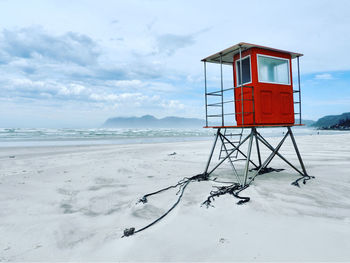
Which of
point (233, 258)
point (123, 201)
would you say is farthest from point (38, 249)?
point (233, 258)

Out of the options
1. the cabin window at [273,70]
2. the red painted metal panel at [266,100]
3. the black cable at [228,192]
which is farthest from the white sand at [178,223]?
the cabin window at [273,70]

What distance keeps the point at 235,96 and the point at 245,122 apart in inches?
42.0

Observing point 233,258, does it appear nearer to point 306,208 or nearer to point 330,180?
point 306,208

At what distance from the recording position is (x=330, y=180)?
22.2 feet

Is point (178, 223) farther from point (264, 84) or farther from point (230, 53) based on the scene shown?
point (230, 53)

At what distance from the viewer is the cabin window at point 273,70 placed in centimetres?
682

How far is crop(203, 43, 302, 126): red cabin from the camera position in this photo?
21.7ft

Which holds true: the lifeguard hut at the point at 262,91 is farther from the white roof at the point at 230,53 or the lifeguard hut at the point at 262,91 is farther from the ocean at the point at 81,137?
the ocean at the point at 81,137

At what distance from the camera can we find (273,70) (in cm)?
709

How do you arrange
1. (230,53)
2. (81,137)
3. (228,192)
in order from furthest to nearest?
(81,137), (230,53), (228,192)

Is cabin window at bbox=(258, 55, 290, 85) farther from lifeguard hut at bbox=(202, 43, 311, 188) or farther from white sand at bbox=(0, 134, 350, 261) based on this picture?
white sand at bbox=(0, 134, 350, 261)

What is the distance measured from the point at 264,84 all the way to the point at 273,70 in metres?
0.72

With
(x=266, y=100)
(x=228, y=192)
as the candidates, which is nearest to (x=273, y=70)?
(x=266, y=100)

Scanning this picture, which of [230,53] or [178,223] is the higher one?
[230,53]
